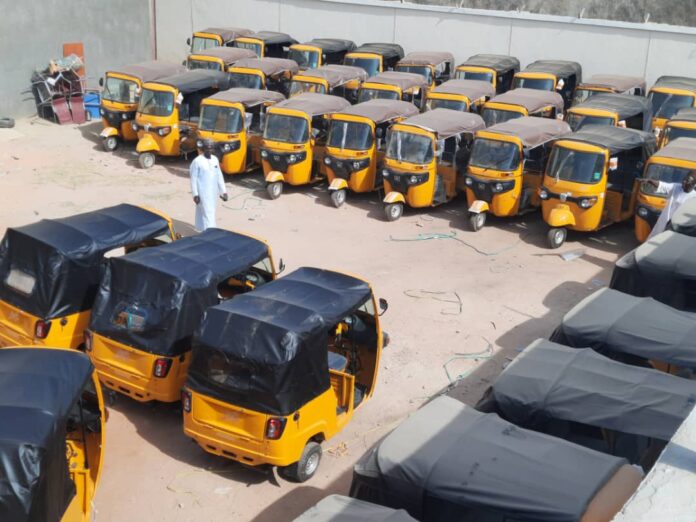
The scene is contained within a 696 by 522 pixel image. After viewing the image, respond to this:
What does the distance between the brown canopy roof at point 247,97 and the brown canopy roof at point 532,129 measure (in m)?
5.43

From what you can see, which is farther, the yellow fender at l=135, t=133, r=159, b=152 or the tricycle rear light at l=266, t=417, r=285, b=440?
the yellow fender at l=135, t=133, r=159, b=152

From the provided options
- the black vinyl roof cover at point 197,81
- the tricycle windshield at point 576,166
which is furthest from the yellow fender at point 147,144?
the tricycle windshield at point 576,166

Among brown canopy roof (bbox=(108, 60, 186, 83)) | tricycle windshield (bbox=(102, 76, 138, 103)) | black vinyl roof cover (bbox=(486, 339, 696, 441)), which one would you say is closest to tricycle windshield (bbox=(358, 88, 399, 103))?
brown canopy roof (bbox=(108, 60, 186, 83))

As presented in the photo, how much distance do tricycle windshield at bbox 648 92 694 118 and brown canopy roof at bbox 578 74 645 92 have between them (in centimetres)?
102

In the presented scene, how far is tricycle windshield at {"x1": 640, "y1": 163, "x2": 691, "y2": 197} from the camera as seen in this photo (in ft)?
49.0

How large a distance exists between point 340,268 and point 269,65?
418 inches

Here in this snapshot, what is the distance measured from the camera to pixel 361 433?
9.88 m

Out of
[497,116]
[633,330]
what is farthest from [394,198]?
[633,330]

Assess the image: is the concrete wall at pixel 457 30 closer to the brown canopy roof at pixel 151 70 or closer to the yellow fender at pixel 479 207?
the brown canopy roof at pixel 151 70

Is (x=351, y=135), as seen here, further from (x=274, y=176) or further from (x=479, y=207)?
(x=479, y=207)

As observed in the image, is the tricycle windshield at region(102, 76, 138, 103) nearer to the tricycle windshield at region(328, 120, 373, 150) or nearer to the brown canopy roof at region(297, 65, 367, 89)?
the brown canopy roof at region(297, 65, 367, 89)

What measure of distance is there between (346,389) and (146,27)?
22846mm

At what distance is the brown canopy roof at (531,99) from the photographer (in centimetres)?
1950

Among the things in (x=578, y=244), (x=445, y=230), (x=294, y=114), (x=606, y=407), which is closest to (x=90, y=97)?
(x=294, y=114)
